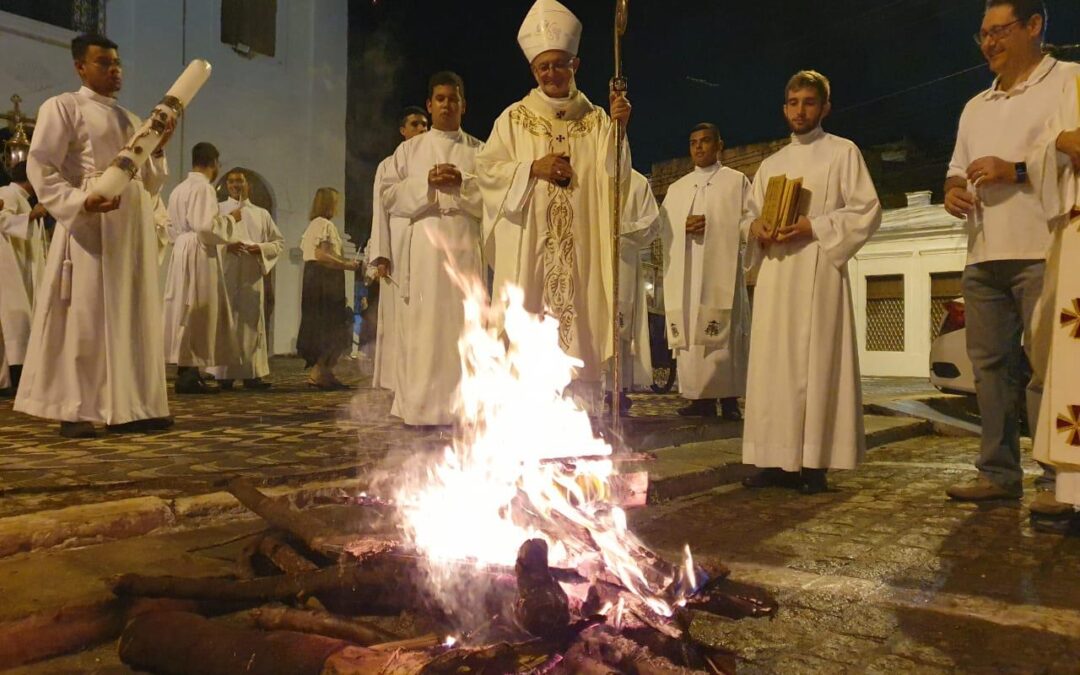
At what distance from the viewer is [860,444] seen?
4723 millimetres

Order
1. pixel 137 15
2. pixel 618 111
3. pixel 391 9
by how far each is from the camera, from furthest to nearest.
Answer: pixel 391 9 < pixel 137 15 < pixel 618 111

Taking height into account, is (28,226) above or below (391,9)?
below

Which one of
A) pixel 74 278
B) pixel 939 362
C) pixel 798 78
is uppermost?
pixel 798 78

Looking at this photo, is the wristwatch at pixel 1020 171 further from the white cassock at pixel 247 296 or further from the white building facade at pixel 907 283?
the white building facade at pixel 907 283

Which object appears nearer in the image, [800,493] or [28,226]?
[800,493]

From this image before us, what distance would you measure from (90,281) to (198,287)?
13.8 ft

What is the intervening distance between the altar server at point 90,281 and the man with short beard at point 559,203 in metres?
2.36

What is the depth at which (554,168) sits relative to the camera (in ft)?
16.0

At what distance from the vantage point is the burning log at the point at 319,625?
2260 mm

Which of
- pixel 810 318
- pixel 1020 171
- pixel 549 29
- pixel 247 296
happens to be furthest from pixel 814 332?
pixel 247 296

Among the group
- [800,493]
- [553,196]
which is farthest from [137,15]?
[800,493]

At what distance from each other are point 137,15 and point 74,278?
12.4 metres

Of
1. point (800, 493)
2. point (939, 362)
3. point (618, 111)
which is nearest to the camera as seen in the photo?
point (618, 111)

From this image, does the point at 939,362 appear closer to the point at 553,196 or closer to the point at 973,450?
the point at 973,450
